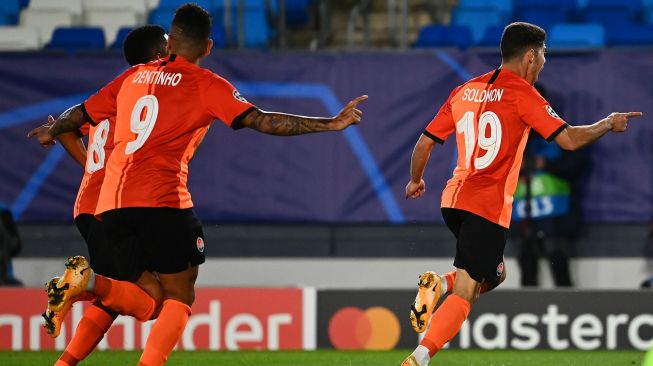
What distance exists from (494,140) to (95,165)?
2.12 meters

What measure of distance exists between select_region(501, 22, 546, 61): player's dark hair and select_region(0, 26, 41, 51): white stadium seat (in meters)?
6.66

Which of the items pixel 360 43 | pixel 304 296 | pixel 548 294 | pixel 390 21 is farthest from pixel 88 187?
pixel 360 43

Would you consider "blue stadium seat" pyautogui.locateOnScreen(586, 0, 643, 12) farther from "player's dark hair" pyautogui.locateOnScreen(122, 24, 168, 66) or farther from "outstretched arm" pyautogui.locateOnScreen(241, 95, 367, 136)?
"outstretched arm" pyautogui.locateOnScreen(241, 95, 367, 136)

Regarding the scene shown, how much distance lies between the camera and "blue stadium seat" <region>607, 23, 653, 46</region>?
1186 centimetres

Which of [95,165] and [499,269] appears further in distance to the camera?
[95,165]

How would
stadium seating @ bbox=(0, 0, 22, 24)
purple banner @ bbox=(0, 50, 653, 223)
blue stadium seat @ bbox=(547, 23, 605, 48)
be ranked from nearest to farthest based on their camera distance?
purple banner @ bbox=(0, 50, 653, 223) < blue stadium seat @ bbox=(547, 23, 605, 48) < stadium seating @ bbox=(0, 0, 22, 24)

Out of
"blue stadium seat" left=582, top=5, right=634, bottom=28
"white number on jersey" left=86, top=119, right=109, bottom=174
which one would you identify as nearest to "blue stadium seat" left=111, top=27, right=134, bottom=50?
"blue stadium seat" left=582, top=5, right=634, bottom=28

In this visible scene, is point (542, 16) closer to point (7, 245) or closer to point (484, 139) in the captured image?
point (7, 245)

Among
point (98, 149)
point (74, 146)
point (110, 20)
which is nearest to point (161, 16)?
point (110, 20)

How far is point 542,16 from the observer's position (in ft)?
40.7

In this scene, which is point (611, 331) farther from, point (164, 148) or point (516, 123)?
point (164, 148)

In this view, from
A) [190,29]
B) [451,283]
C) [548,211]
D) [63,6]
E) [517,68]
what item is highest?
[190,29]

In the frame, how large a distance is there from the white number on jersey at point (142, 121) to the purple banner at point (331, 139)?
5.34 meters

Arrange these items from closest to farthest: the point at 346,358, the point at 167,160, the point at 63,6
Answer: the point at 167,160 < the point at 346,358 < the point at 63,6
